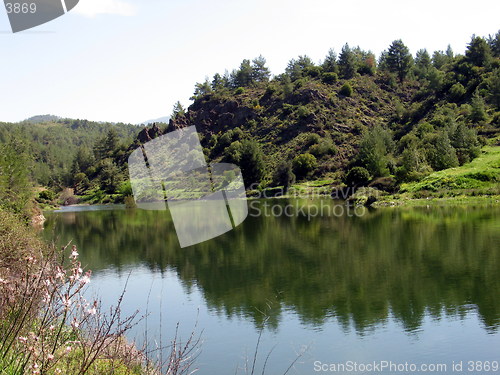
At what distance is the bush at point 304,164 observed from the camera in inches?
3573

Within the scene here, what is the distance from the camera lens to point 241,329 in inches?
656

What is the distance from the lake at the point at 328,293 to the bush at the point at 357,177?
2639 cm

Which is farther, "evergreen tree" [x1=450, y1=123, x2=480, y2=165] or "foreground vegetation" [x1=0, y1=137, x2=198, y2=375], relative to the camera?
"evergreen tree" [x1=450, y1=123, x2=480, y2=165]

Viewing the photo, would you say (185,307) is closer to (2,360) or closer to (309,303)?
(309,303)

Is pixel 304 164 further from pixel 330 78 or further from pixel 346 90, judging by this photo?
pixel 330 78

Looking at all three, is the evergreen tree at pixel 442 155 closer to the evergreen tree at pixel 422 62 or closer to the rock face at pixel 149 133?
the evergreen tree at pixel 422 62

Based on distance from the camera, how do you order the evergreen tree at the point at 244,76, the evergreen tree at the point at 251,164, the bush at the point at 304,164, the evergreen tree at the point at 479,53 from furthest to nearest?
the evergreen tree at the point at 244,76, the evergreen tree at the point at 251,164, the evergreen tree at the point at 479,53, the bush at the point at 304,164

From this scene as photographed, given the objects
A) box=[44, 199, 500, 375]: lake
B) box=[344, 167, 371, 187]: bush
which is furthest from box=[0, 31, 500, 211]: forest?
box=[44, 199, 500, 375]: lake

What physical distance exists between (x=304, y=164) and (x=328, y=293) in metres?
72.0

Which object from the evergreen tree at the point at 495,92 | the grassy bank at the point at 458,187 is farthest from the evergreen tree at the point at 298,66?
the grassy bank at the point at 458,187

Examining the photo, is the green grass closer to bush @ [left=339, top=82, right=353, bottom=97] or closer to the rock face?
bush @ [left=339, top=82, right=353, bottom=97]

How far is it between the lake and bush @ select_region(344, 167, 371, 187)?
1039 inches

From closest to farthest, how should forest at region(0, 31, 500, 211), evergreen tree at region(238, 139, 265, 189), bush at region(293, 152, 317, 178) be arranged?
forest at region(0, 31, 500, 211) < bush at region(293, 152, 317, 178) < evergreen tree at region(238, 139, 265, 189)

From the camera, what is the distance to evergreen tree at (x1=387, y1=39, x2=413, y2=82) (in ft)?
389
